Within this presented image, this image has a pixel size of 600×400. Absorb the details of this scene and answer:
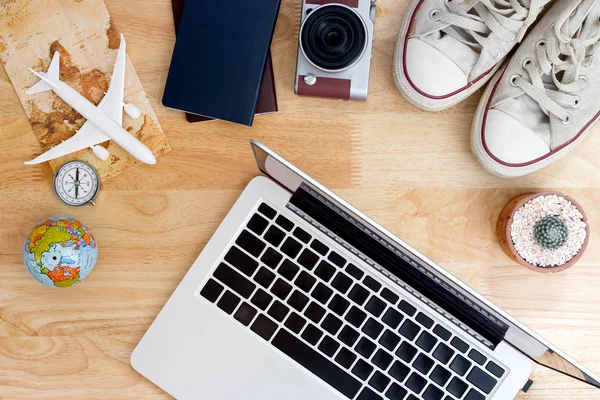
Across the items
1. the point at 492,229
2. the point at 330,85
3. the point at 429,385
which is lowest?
the point at 429,385

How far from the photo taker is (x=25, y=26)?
2.36 feet

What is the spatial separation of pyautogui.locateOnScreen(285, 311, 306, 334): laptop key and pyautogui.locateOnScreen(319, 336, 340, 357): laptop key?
33mm

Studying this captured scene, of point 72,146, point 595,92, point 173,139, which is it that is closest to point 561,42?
point 595,92

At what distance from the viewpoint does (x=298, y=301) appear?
69 centimetres

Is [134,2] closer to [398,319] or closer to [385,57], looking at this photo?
[385,57]

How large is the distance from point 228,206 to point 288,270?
12cm

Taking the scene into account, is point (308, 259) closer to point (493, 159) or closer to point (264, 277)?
point (264, 277)

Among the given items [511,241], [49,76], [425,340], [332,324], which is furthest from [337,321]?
[49,76]

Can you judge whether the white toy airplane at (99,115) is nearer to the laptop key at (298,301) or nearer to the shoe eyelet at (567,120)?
the laptop key at (298,301)

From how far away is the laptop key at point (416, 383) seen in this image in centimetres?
67

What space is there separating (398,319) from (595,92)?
367 millimetres

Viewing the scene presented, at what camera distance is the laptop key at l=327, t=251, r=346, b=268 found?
A: 69cm

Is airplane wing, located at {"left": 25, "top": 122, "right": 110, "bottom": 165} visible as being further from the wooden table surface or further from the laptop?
the laptop

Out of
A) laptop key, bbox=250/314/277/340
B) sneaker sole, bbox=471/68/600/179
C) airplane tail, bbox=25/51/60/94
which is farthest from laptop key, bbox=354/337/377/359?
airplane tail, bbox=25/51/60/94
